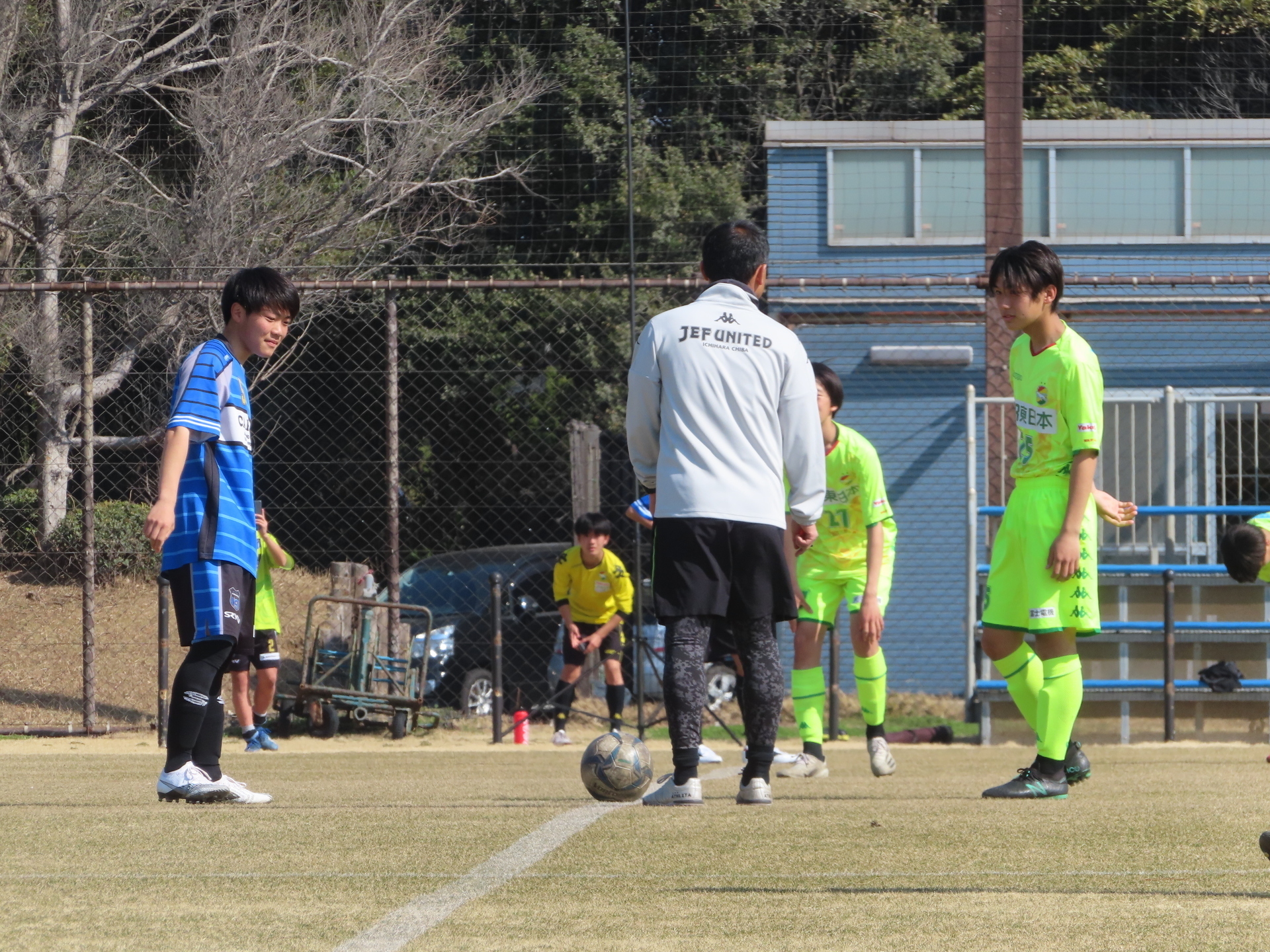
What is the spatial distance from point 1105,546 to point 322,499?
7.63m

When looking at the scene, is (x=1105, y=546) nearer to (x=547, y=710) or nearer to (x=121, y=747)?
(x=547, y=710)

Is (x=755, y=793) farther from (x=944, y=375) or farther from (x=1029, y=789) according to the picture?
(x=944, y=375)

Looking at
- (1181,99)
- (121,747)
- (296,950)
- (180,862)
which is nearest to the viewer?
(296,950)

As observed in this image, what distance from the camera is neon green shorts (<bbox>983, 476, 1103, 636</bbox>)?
5.31 meters

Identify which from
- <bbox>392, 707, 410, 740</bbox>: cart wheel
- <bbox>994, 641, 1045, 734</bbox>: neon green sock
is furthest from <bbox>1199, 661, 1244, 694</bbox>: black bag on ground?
<bbox>392, 707, 410, 740</bbox>: cart wheel

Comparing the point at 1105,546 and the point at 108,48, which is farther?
the point at 108,48

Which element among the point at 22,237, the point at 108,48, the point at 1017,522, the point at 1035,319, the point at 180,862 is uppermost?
the point at 108,48

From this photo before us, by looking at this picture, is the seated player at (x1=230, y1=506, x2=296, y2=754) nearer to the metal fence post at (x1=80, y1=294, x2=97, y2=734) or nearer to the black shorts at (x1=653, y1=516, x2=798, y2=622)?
the metal fence post at (x1=80, y1=294, x2=97, y2=734)

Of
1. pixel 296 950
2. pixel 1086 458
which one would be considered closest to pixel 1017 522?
pixel 1086 458

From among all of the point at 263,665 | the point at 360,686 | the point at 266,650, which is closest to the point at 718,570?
the point at 263,665

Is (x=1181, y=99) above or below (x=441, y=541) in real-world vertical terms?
above

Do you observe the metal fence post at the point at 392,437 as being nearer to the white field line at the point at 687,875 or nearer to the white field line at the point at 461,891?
the white field line at the point at 461,891

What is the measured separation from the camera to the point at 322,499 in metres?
15.7

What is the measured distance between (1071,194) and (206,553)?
13.4m
